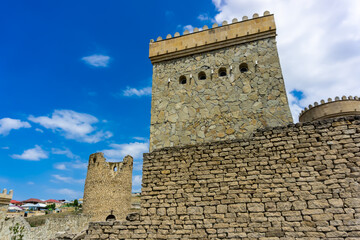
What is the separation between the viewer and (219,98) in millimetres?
8180

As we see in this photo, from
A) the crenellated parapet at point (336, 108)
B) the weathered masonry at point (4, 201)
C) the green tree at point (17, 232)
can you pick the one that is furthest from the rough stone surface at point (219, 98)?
the weathered masonry at point (4, 201)

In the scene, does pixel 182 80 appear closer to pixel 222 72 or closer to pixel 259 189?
pixel 222 72

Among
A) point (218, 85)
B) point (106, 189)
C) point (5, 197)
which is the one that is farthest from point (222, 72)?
point (5, 197)

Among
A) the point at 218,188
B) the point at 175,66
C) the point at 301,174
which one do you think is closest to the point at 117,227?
the point at 218,188

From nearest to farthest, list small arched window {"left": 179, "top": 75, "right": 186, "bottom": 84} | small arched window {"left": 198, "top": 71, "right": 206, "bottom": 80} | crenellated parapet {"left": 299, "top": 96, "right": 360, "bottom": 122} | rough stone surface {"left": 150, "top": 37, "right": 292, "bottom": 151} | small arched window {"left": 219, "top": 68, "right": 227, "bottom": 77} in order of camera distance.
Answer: rough stone surface {"left": 150, "top": 37, "right": 292, "bottom": 151}, small arched window {"left": 219, "top": 68, "right": 227, "bottom": 77}, small arched window {"left": 198, "top": 71, "right": 206, "bottom": 80}, small arched window {"left": 179, "top": 75, "right": 186, "bottom": 84}, crenellated parapet {"left": 299, "top": 96, "right": 360, "bottom": 122}

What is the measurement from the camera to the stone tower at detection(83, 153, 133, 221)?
2005cm

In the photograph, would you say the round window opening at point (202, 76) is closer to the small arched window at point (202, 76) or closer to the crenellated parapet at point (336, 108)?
the small arched window at point (202, 76)

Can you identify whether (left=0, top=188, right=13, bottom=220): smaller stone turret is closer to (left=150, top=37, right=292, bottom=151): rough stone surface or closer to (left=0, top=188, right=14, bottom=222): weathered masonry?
(left=0, top=188, right=14, bottom=222): weathered masonry

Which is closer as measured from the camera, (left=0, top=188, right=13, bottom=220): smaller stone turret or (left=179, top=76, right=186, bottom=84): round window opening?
(left=179, top=76, right=186, bottom=84): round window opening

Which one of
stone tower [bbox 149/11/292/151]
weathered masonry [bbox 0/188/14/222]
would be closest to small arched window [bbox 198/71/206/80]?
stone tower [bbox 149/11/292/151]

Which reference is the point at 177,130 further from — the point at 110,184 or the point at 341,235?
the point at 110,184

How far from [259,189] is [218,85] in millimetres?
4321

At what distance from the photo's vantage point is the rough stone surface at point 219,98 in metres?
7.62

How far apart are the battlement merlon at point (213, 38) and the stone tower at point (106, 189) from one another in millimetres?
14300
